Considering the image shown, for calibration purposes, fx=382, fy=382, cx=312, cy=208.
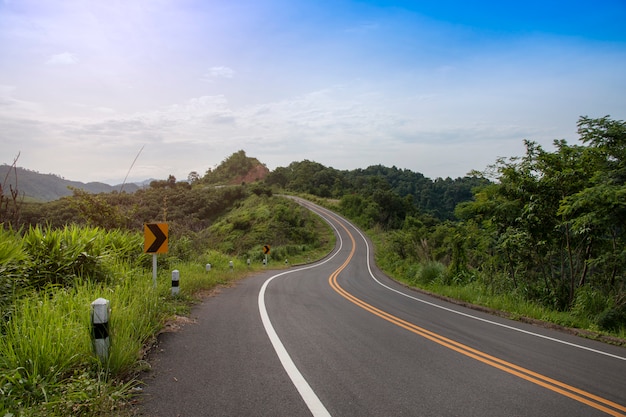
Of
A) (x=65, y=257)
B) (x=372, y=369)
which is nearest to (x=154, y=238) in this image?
(x=65, y=257)

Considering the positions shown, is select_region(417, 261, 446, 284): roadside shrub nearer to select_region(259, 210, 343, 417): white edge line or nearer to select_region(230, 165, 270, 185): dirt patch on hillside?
select_region(259, 210, 343, 417): white edge line

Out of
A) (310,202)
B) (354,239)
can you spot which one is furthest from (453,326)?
(310,202)

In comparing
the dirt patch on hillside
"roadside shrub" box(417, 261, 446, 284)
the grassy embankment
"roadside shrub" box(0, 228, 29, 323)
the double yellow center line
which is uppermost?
the dirt patch on hillside

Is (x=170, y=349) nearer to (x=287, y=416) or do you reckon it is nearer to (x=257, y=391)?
(x=257, y=391)

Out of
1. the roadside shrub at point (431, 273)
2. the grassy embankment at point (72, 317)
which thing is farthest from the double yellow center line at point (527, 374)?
the roadside shrub at point (431, 273)

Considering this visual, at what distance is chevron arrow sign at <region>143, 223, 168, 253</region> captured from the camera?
8.26 metres

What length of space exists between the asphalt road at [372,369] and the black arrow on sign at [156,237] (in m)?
1.76

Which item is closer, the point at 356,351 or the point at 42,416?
the point at 42,416

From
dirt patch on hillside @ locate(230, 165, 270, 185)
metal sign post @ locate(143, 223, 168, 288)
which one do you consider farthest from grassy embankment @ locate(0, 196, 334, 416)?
dirt patch on hillside @ locate(230, 165, 270, 185)

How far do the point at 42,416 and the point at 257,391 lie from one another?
1827 millimetres

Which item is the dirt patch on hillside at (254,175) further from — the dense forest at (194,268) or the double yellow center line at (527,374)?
the double yellow center line at (527,374)

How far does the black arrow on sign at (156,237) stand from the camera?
327 inches

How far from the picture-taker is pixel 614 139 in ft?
→ 30.6

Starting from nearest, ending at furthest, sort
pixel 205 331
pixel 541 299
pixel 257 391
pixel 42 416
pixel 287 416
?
pixel 42 416 < pixel 287 416 < pixel 257 391 < pixel 205 331 < pixel 541 299
